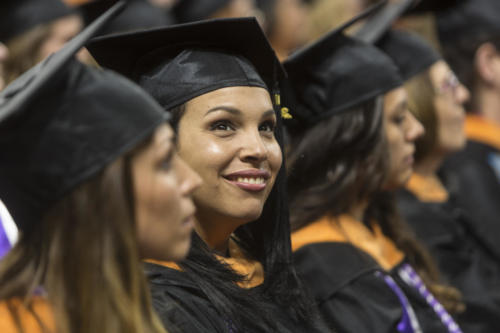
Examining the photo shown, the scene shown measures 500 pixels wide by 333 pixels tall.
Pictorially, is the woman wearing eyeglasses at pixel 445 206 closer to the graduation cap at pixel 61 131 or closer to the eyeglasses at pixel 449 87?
the eyeglasses at pixel 449 87

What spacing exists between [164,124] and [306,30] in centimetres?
497

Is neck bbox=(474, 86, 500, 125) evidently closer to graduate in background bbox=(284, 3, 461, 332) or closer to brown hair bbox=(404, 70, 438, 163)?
brown hair bbox=(404, 70, 438, 163)

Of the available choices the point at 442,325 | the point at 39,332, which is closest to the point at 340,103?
the point at 442,325

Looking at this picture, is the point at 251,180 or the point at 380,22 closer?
the point at 251,180

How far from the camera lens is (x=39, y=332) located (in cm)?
136

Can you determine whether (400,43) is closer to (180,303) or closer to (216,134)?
(216,134)

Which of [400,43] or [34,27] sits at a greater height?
[34,27]

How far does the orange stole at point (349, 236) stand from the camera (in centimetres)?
262

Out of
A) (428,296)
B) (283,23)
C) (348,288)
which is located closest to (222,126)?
(348,288)

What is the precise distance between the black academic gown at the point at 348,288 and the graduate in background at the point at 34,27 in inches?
71.8

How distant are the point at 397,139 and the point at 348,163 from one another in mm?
235

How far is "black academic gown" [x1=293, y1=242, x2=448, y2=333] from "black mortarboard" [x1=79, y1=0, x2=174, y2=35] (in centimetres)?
232

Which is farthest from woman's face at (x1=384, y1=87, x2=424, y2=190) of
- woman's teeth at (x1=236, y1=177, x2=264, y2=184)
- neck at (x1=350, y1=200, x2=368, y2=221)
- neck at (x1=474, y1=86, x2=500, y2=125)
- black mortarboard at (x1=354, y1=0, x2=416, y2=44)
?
neck at (x1=474, y1=86, x2=500, y2=125)

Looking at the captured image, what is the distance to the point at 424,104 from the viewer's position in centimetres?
343
